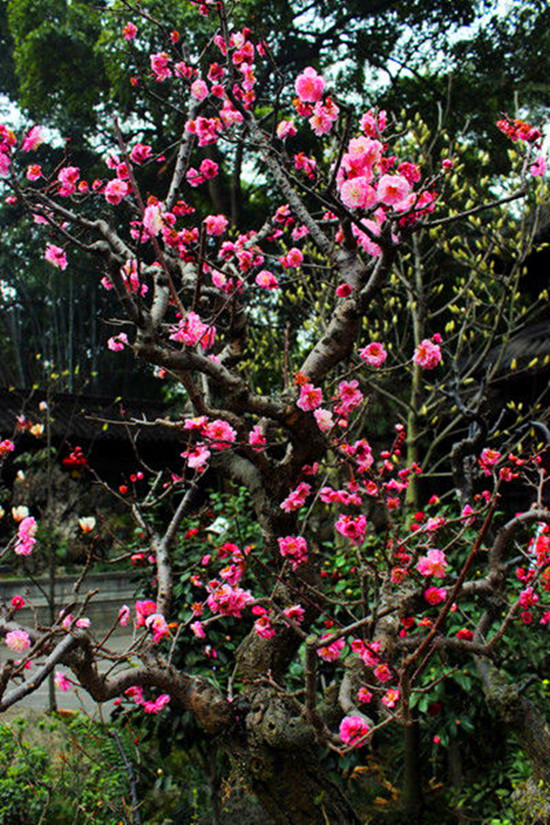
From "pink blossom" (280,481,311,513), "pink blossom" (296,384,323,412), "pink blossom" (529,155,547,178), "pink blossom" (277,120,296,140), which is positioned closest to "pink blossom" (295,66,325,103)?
"pink blossom" (277,120,296,140)

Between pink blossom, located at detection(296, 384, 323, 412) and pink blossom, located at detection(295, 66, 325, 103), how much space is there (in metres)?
1.28

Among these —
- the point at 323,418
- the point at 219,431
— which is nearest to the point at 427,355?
the point at 323,418

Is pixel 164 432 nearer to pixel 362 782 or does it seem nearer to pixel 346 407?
pixel 362 782

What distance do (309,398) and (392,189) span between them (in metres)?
0.79

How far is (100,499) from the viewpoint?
11398 millimetres

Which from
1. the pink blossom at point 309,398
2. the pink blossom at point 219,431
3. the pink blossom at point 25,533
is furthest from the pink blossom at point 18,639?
the pink blossom at point 309,398

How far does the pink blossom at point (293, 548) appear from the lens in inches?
105

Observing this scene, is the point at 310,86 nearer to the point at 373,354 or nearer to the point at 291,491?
the point at 373,354

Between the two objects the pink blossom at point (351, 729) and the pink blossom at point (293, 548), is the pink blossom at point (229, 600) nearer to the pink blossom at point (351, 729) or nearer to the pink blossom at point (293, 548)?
the pink blossom at point (293, 548)

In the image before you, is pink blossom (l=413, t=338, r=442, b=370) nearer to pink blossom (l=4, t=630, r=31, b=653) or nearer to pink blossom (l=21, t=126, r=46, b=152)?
pink blossom (l=4, t=630, r=31, b=653)

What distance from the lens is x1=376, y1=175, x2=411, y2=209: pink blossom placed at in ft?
7.13

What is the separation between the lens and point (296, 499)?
2.66 m

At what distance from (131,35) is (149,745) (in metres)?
4.61

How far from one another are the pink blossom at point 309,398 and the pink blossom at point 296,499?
41 cm
